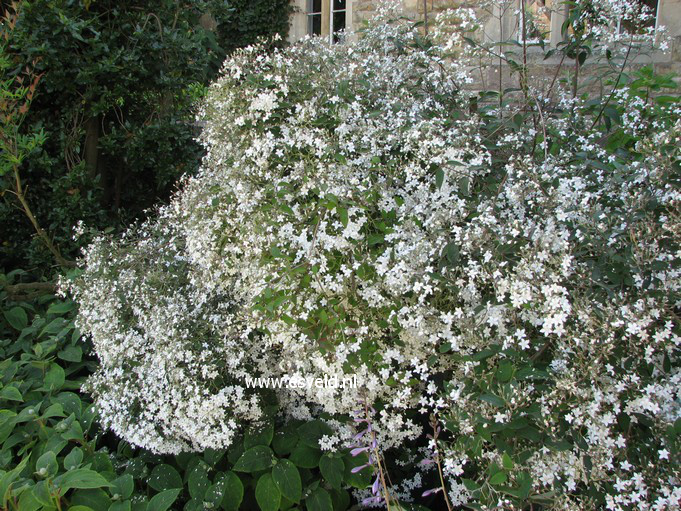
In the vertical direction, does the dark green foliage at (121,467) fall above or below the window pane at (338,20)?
below

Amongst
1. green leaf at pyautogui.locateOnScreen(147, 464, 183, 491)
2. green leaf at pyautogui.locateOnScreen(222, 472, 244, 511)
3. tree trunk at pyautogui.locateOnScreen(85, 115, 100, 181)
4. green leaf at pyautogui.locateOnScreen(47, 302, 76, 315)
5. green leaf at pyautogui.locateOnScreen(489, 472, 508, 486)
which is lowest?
green leaf at pyautogui.locateOnScreen(147, 464, 183, 491)

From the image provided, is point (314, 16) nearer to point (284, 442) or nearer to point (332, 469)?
point (284, 442)

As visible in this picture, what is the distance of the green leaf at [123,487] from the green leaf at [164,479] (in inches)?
5.7

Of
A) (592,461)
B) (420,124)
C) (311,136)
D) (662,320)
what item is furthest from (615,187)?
(311,136)

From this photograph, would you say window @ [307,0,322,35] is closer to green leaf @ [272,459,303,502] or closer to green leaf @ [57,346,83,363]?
green leaf @ [57,346,83,363]

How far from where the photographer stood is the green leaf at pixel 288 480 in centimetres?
194

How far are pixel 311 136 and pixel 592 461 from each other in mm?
1451

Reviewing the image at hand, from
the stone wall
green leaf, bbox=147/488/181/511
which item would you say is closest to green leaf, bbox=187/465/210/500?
green leaf, bbox=147/488/181/511

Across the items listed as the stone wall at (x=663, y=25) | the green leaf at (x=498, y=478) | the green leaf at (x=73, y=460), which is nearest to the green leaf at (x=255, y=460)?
the green leaf at (x=73, y=460)

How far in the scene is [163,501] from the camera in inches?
75.2

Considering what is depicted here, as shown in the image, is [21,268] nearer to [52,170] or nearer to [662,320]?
[52,170]

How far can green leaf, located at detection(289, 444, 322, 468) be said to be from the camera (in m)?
2.10

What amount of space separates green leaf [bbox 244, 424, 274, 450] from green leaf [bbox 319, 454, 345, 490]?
0.25m

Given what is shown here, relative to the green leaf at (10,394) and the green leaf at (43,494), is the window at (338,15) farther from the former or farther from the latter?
the green leaf at (43,494)
